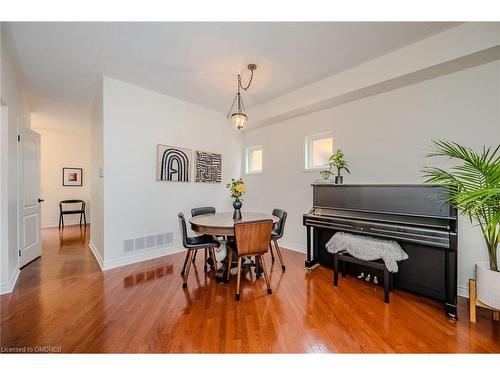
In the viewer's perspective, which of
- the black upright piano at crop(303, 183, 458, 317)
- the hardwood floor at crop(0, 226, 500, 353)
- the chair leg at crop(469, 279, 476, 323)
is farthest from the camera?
the black upright piano at crop(303, 183, 458, 317)

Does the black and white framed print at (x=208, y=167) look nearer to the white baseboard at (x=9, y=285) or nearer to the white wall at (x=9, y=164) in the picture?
the white wall at (x=9, y=164)

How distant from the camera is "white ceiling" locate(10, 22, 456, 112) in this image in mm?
2152

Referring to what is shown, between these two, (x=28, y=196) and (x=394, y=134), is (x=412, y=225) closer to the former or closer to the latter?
(x=394, y=134)

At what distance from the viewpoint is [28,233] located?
3260mm

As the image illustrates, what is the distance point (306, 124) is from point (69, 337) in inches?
160

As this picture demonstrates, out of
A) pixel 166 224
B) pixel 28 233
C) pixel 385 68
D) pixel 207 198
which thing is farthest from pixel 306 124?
pixel 28 233

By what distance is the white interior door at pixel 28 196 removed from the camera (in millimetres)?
3016

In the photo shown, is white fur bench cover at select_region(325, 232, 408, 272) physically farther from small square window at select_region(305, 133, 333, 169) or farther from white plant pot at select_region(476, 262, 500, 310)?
small square window at select_region(305, 133, 333, 169)

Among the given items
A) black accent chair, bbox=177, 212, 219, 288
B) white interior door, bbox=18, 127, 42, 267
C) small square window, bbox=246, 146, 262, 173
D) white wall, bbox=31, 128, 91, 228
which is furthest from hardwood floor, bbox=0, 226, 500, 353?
white wall, bbox=31, 128, 91, 228

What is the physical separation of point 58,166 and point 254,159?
593cm

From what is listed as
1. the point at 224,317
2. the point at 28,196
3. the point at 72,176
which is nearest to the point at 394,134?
the point at 224,317

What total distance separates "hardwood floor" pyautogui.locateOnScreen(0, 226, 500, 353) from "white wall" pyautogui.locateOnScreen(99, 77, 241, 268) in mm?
831
